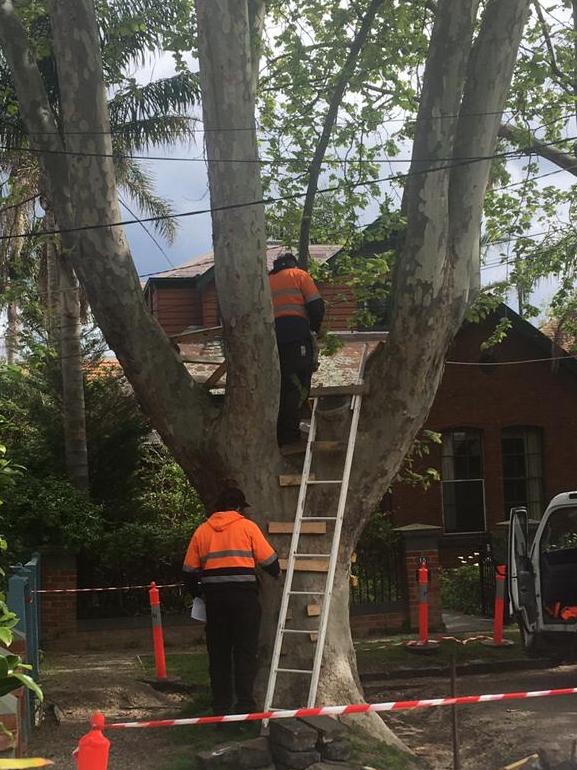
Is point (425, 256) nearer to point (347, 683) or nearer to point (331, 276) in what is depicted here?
point (347, 683)

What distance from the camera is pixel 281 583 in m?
8.31

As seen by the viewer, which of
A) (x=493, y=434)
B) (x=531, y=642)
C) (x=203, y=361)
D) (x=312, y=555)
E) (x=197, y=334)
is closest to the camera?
(x=312, y=555)

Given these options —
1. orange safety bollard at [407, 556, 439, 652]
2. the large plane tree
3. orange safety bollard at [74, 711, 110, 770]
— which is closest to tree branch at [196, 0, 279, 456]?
the large plane tree

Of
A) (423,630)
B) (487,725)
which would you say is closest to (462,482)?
(423,630)

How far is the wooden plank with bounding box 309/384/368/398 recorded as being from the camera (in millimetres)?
8633

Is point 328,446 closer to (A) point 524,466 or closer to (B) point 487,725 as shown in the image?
(B) point 487,725

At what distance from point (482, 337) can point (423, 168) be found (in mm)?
15392

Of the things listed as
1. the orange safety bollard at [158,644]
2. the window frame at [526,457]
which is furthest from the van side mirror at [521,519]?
the window frame at [526,457]

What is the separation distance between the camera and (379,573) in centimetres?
1639

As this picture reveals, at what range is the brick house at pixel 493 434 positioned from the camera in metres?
23.5

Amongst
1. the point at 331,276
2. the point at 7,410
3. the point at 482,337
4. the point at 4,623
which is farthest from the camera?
the point at 482,337

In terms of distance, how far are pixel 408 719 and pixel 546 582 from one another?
383cm

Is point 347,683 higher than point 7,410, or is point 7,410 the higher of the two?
point 7,410

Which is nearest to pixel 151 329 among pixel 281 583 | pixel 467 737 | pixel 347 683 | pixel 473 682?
pixel 281 583
